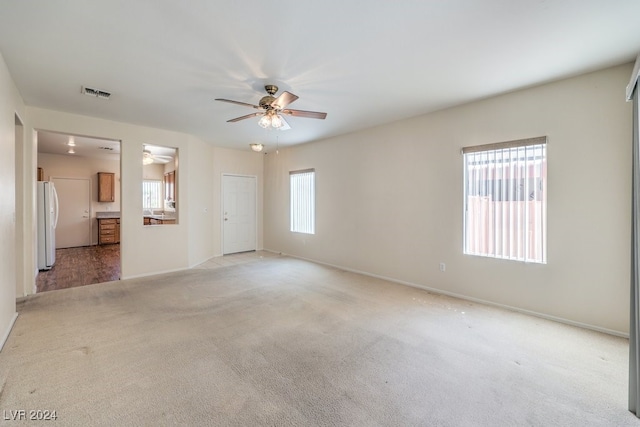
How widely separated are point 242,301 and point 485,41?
150 inches

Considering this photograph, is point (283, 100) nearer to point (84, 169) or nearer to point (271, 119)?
point (271, 119)

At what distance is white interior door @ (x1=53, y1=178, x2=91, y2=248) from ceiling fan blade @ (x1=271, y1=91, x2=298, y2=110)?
26.0ft

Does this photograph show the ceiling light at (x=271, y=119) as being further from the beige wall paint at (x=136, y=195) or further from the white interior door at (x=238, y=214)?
the white interior door at (x=238, y=214)

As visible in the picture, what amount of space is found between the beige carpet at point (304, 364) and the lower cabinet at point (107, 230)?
16.7ft

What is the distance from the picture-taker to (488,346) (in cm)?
257

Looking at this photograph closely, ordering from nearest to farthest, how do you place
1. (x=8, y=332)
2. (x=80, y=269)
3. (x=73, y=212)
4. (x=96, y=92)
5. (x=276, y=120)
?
(x=8, y=332), (x=276, y=120), (x=96, y=92), (x=80, y=269), (x=73, y=212)

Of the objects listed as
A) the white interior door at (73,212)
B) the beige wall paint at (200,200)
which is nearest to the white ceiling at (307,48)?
the beige wall paint at (200,200)

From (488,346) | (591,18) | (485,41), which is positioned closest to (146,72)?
(485,41)

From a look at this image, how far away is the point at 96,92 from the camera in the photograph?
3.35 m

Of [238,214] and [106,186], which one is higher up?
[106,186]

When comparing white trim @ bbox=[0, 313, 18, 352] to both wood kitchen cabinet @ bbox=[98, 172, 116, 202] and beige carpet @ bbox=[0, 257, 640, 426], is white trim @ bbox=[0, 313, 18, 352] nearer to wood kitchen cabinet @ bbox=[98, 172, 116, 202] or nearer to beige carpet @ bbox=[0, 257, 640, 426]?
beige carpet @ bbox=[0, 257, 640, 426]

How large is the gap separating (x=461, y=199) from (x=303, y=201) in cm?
352

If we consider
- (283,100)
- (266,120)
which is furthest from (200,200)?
(283,100)

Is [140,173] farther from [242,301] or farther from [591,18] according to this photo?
[591,18]
